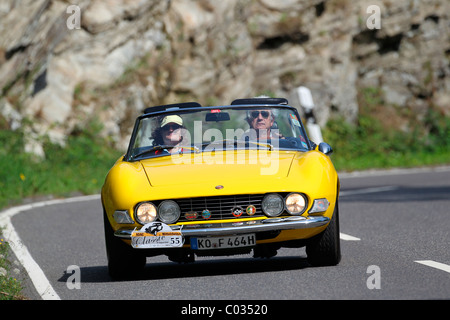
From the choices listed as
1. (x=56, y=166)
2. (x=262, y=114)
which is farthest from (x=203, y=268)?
(x=56, y=166)

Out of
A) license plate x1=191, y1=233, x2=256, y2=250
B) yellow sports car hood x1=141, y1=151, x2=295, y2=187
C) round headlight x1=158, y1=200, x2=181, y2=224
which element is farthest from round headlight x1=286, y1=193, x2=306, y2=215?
round headlight x1=158, y1=200, x2=181, y2=224

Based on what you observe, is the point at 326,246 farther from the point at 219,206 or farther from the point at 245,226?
the point at 219,206

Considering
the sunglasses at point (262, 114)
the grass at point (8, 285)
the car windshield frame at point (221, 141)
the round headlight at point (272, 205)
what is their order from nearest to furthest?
the grass at point (8, 285) < the round headlight at point (272, 205) < the car windshield frame at point (221, 141) < the sunglasses at point (262, 114)

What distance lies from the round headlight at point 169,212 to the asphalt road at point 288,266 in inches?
20.6

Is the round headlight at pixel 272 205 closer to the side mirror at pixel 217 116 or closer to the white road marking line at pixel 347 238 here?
the side mirror at pixel 217 116

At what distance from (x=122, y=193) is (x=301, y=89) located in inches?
806

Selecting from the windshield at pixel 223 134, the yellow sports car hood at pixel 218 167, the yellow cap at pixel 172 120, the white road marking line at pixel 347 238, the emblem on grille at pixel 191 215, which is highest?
the yellow cap at pixel 172 120

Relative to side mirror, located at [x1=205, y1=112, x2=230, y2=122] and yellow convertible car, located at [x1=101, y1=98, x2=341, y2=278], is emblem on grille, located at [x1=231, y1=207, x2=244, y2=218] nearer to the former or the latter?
yellow convertible car, located at [x1=101, y1=98, x2=341, y2=278]

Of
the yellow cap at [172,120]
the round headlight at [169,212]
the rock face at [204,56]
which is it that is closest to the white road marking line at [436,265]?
the round headlight at [169,212]

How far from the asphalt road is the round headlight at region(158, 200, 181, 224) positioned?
0.52 metres

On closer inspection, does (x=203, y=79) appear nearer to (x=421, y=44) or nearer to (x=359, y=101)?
(x=359, y=101)

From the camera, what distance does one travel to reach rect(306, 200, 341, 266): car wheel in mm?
7820

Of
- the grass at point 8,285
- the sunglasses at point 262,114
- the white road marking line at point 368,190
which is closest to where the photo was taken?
the grass at point 8,285

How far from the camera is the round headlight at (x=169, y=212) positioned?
295 inches
